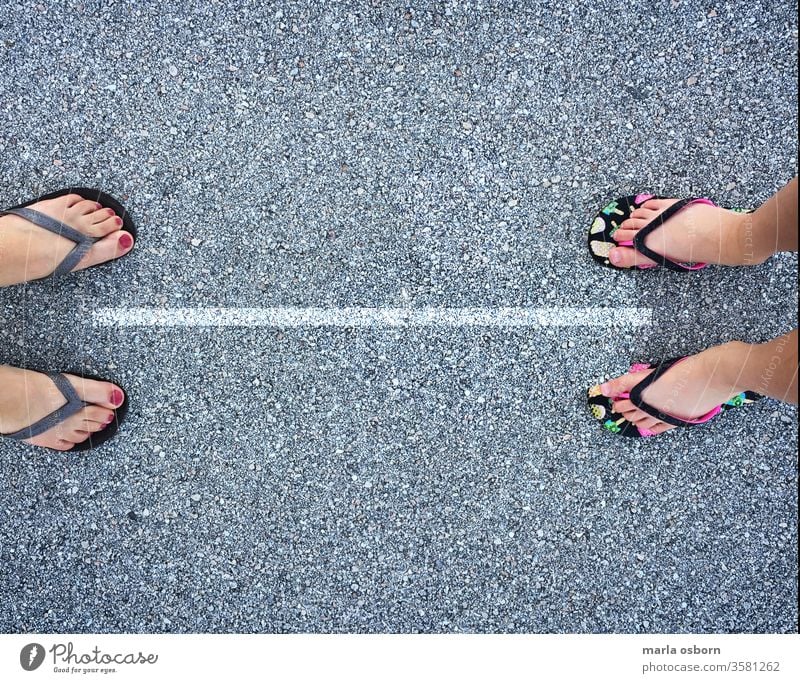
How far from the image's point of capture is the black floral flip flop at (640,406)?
190 centimetres

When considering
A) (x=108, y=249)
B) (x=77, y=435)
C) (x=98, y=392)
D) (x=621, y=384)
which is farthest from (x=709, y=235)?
(x=77, y=435)

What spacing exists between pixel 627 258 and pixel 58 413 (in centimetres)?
191

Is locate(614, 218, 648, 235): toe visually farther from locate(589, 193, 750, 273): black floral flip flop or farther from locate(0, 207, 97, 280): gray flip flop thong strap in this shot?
locate(0, 207, 97, 280): gray flip flop thong strap

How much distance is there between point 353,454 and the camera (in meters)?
2.00

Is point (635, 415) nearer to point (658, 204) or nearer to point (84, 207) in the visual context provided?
point (658, 204)

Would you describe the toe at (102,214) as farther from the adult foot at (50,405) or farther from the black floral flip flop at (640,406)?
the black floral flip flop at (640,406)

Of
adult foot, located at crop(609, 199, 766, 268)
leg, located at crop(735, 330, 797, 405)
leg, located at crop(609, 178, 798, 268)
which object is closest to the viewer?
leg, located at crop(735, 330, 797, 405)

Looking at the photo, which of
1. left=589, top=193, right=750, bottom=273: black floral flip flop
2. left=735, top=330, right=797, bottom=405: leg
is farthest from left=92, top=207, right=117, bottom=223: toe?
left=735, top=330, right=797, bottom=405: leg

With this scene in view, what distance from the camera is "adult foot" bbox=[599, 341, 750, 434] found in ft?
5.82

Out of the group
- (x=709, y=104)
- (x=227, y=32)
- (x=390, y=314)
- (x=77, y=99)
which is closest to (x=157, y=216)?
(x=77, y=99)

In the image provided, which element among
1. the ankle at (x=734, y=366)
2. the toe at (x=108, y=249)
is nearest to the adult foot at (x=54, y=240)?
the toe at (x=108, y=249)

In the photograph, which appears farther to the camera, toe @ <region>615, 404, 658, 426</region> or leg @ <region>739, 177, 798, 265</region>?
toe @ <region>615, 404, 658, 426</region>

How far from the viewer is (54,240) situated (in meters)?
1.90

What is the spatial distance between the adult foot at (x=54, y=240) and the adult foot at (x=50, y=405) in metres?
0.32
